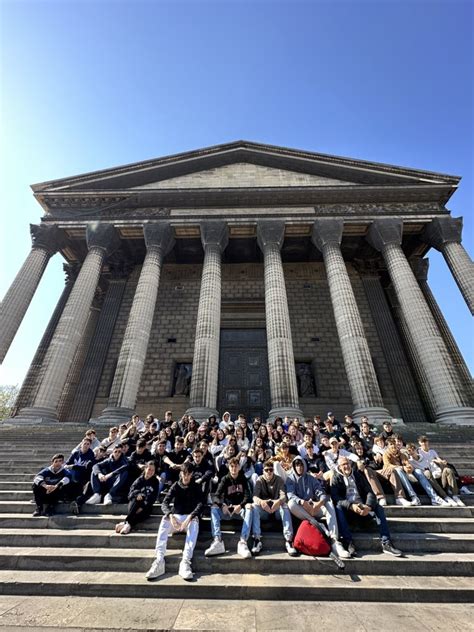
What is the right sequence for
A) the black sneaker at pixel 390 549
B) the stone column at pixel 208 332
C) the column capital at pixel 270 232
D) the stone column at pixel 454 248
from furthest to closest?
the column capital at pixel 270 232 < the stone column at pixel 454 248 < the stone column at pixel 208 332 < the black sneaker at pixel 390 549

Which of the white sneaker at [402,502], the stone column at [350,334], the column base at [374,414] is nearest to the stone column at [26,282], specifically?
the stone column at [350,334]

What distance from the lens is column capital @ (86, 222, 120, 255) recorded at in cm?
1703

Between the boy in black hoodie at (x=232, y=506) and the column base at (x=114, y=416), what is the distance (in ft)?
26.9

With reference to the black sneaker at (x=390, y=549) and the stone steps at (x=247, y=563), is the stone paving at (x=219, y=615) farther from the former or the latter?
the black sneaker at (x=390, y=549)

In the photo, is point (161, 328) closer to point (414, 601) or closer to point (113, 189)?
point (113, 189)

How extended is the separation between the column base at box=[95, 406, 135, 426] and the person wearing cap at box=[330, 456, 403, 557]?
9400mm

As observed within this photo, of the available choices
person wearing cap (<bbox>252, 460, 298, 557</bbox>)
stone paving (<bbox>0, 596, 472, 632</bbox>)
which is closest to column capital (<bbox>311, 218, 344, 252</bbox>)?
person wearing cap (<bbox>252, 460, 298, 557</bbox>)

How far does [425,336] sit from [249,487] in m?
11.4

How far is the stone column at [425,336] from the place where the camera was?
41.0ft

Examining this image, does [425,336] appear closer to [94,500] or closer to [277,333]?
[277,333]

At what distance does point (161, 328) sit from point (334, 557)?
16.2 meters

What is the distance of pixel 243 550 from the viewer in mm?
4418

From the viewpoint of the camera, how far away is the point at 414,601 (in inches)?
145

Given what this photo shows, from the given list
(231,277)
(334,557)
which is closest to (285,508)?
(334,557)
